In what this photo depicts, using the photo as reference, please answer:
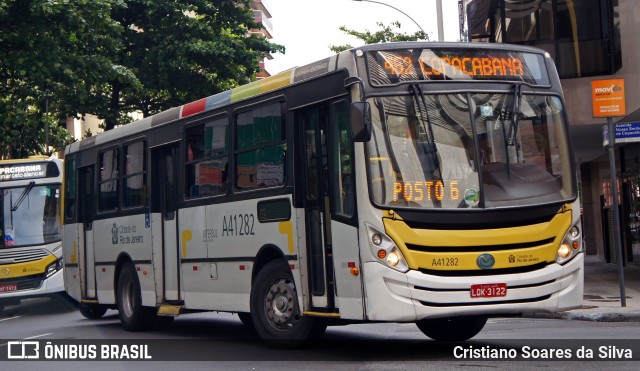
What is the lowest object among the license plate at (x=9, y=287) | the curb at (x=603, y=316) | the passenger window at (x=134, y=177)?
the curb at (x=603, y=316)

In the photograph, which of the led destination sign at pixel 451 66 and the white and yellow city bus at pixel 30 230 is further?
the white and yellow city bus at pixel 30 230

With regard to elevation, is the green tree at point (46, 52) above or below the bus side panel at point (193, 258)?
above

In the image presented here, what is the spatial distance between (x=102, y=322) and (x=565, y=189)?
11.6 metres

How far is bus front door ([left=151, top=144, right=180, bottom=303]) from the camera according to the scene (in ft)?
52.3

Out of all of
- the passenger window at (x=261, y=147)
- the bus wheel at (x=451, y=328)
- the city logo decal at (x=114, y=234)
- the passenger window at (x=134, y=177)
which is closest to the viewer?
the passenger window at (x=261, y=147)

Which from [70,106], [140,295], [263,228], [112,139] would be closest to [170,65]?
[70,106]

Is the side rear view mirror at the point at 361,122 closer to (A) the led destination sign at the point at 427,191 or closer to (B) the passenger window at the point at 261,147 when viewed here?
(A) the led destination sign at the point at 427,191

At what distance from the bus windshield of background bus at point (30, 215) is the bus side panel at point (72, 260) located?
494cm

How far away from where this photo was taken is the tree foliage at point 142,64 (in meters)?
28.2

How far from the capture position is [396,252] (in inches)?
427

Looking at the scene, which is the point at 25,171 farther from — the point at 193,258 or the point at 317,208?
the point at 317,208

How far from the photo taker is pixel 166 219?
642 inches

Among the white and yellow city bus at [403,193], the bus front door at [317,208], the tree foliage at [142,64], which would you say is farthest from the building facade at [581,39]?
the bus front door at [317,208]

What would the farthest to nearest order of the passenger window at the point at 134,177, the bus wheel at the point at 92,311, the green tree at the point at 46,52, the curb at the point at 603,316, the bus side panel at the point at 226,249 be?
1. the green tree at the point at 46,52
2. the bus wheel at the point at 92,311
3. the passenger window at the point at 134,177
4. the curb at the point at 603,316
5. the bus side panel at the point at 226,249
